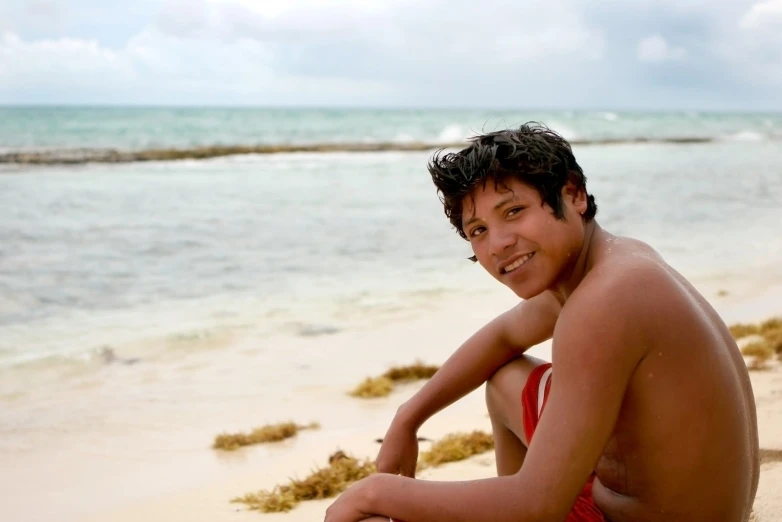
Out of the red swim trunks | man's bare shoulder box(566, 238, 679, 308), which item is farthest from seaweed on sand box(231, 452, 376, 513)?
man's bare shoulder box(566, 238, 679, 308)

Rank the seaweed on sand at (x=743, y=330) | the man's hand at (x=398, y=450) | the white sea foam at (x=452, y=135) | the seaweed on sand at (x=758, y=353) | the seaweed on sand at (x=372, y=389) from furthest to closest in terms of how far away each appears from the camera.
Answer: the white sea foam at (x=452, y=135) < the seaweed on sand at (x=743, y=330) < the seaweed on sand at (x=372, y=389) < the seaweed on sand at (x=758, y=353) < the man's hand at (x=398, y=450)

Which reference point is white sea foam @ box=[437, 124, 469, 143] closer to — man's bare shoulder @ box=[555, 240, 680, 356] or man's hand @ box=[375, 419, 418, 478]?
man's hand @ box=[375, 419, 418, 478]

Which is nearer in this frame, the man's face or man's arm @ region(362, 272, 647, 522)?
man's arm @ region(362, 272, 647, 522)

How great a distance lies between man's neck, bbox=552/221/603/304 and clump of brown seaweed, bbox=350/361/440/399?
305 centimetres

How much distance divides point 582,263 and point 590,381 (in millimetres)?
444

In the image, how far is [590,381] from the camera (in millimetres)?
1731

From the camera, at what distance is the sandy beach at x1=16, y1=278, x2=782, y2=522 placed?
3.37 meters

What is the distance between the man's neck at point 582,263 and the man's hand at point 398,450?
31.9 inches

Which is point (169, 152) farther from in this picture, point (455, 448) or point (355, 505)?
point (355, 505)

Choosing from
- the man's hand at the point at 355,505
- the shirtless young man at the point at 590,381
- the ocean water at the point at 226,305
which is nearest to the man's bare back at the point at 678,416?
the shirtless young man at the point at 590,381

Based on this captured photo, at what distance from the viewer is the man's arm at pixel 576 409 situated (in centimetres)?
172

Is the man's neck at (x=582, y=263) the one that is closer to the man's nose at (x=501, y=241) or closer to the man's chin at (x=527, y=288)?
the man's chin at (x=527, y=288)

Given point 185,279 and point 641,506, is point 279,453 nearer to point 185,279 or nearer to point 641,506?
point 641,506

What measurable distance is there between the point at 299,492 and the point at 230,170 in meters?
19.5
